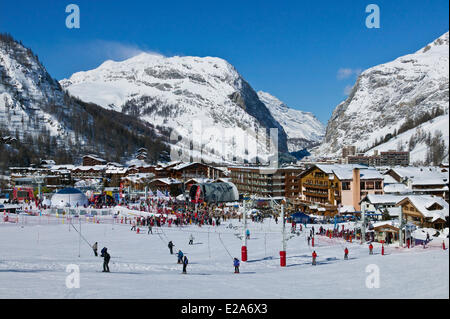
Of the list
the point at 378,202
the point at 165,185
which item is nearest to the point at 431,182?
the point at 378,202

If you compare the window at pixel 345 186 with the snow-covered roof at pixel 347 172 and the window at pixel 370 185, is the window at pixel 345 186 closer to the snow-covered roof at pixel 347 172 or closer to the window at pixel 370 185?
the snow-covered roof at pixel 347 172

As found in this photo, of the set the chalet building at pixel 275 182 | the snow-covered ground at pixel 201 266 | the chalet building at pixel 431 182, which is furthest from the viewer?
the chalet building at pixel 275 182

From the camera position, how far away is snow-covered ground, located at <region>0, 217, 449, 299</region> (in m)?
11.9

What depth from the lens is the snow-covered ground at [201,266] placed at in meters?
11.9

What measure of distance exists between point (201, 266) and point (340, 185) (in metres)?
37.6

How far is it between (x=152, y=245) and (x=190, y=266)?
7.35 meters

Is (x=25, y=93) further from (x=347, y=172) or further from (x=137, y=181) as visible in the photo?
(x=347, y=172)

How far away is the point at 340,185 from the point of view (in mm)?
54781

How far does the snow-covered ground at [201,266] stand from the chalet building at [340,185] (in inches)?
824

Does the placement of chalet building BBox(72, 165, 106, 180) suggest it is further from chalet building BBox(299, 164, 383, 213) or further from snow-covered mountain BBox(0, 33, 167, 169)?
chalet building BBox(299, 164, 383, 213)

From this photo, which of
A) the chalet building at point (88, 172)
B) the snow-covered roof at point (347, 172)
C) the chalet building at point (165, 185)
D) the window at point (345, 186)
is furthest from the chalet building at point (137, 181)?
the window at point (345, 186)

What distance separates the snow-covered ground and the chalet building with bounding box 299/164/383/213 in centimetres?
2094

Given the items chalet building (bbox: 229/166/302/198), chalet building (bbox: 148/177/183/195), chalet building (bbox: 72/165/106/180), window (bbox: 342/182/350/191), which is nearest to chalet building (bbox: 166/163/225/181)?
chalet building (bbox: 148/177/183/195)
